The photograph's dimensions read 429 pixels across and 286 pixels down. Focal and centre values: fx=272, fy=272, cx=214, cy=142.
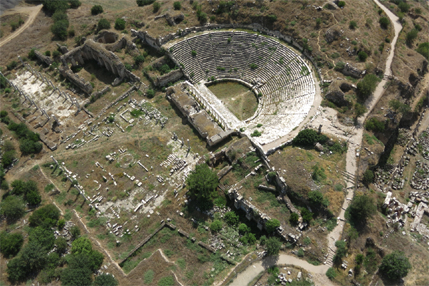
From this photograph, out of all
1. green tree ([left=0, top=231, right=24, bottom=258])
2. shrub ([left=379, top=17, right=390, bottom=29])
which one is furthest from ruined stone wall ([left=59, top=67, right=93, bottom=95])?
shrub ([left=379, top=17, right=390, bottom=29])

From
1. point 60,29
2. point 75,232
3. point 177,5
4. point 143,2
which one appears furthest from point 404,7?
point 75,232

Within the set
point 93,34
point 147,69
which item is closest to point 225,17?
point 147,69

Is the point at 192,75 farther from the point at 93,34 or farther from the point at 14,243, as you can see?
the point at 14,243

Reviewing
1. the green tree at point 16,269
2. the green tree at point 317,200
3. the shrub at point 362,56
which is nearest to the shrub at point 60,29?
the green tree at point 16,269

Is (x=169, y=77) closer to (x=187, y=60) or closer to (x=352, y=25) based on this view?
(x=187, y=60)

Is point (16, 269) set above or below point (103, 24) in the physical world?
below

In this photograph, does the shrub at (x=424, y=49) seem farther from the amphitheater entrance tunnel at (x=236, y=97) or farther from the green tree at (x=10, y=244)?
the green tree at (x=10, y=244)
